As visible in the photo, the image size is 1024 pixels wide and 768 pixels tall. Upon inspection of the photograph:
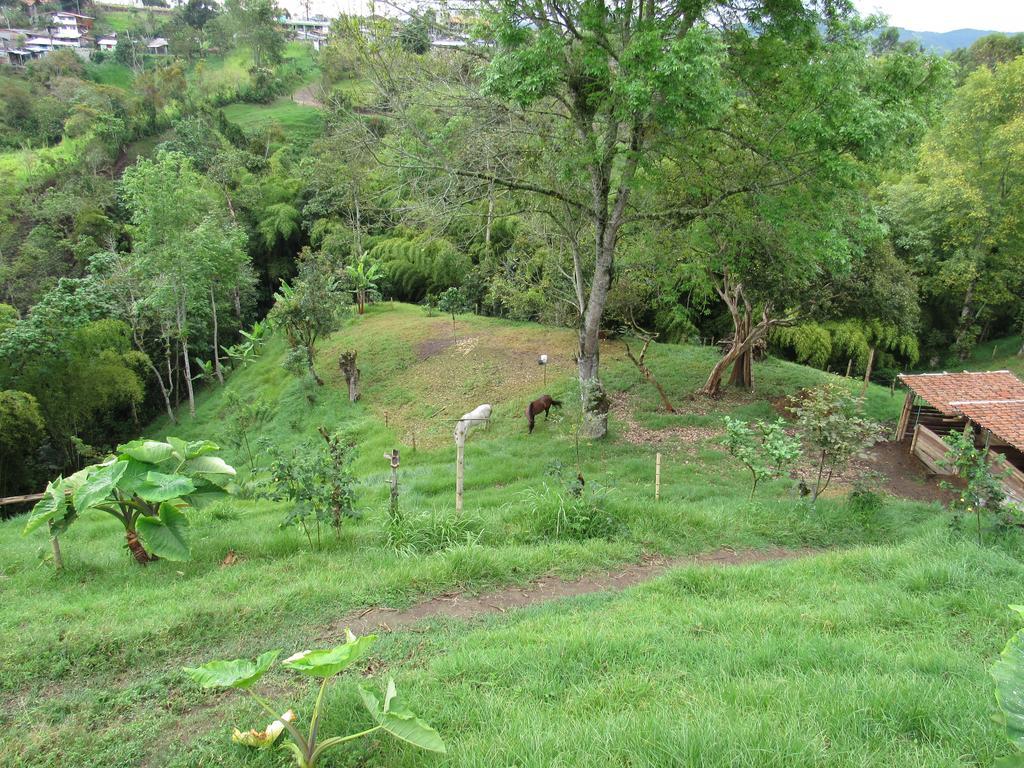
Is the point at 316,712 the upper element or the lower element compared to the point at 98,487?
upper

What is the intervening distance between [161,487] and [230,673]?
3959 millimetres

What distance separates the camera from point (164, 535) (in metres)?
6.85

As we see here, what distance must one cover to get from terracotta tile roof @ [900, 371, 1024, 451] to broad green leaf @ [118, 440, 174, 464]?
1353 centimetres

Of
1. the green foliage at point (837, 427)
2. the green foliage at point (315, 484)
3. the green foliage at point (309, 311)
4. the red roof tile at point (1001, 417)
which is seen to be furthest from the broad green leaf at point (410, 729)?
the green foliage at point (309, 311)

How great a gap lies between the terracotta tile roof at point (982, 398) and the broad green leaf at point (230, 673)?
12607 mm

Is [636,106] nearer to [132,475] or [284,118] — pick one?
[132,475]

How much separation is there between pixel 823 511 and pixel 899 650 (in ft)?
14.7

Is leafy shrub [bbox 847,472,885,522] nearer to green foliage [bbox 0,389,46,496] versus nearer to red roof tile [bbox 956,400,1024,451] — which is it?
red roof tile [bbox 956,400,1024,451]

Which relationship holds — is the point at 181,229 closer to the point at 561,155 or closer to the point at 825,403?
the point at 561,155

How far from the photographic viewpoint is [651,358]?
59.7 ft

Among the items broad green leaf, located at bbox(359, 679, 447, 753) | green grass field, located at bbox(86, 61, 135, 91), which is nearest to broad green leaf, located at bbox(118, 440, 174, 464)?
broad green leaf, located at bbox(359, 679, 447, 753)

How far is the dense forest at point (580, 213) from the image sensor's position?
9.82 meters

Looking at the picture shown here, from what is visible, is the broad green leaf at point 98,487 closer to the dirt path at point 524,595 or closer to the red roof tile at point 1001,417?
the dirt path at point 524,595

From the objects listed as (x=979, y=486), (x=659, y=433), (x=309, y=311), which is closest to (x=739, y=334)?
(x=659, y=433)
